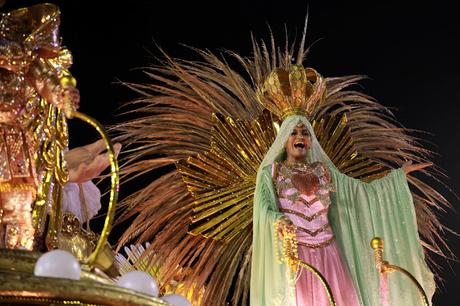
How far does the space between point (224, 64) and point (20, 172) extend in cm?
340

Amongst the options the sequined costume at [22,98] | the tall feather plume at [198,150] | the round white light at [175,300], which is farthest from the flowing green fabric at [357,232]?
the round white light at [175,300]

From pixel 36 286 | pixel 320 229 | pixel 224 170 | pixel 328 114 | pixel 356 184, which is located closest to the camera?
pixel 36 286

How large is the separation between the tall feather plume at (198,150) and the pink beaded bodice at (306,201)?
613 millimetres

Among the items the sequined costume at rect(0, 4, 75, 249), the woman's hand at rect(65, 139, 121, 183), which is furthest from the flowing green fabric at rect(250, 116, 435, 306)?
the sequined costume at rect(0, 4, 75, 249)

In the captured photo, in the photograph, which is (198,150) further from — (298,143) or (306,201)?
(306,201)

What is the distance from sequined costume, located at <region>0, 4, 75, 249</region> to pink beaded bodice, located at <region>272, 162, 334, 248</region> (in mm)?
2376

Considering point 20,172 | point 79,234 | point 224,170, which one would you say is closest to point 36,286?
point 20,172

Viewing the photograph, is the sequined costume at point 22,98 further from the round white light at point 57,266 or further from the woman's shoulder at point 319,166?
the woman's shoulder at point 319,166

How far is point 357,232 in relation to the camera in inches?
196

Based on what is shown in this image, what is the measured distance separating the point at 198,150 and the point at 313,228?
1.19 meters

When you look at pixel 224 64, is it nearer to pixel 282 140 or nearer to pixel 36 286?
pixel 282 140

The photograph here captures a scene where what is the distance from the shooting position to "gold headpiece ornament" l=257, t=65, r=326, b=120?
5.23m

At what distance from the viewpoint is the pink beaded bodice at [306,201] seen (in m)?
4.74

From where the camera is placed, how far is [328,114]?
5867 millimetres
